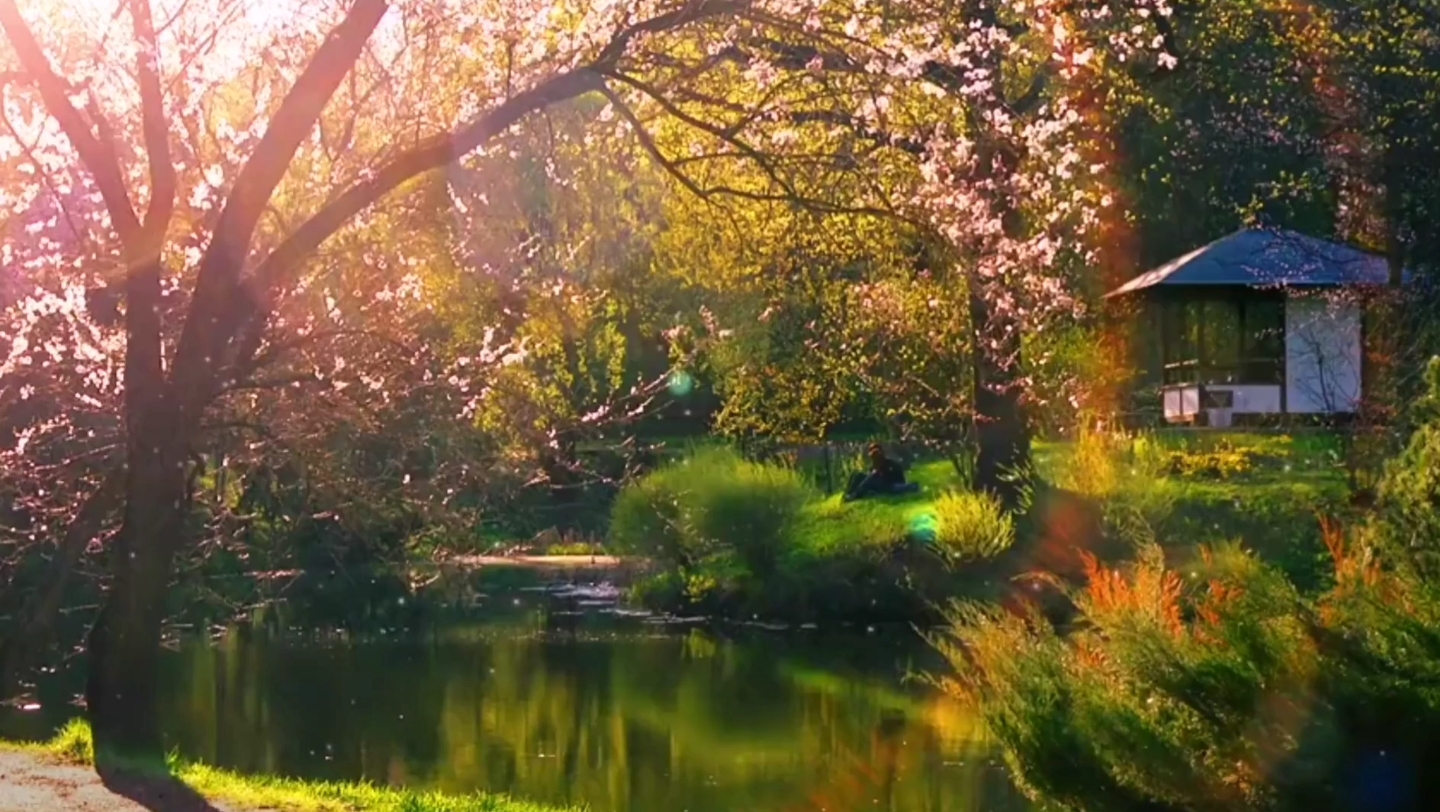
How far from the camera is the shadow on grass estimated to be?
9367 mm

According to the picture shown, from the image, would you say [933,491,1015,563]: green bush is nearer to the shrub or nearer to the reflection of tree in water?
the reflection of tree in water

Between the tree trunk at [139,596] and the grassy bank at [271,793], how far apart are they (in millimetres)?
263

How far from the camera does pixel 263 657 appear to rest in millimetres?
24031

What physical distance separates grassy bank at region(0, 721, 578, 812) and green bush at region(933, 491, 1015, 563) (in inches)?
563

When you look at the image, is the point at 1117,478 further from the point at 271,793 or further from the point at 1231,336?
the point at 271,793

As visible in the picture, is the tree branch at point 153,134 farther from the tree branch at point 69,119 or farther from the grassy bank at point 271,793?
the grassy bank at point 271,793

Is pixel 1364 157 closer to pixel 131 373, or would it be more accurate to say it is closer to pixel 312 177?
pixel 312 177

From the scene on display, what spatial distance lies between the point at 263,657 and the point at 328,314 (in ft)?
32.7

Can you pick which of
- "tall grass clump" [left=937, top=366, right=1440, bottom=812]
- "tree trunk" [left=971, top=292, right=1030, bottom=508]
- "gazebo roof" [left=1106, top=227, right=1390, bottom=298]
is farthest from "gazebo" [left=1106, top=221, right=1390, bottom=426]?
"tall grass clump" [left=937, top=366, right=1440, bottom=812]

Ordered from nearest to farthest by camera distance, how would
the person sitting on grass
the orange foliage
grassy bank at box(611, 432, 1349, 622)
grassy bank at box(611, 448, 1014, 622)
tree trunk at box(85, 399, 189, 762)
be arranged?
1. the orange foliage
2. tree trunk at box(85, 399, 189, 762)
3. grassy bank at box(611, 432, 1349, 622)
4. grassy bank at box(611, 448, 1014, 622)
5. the person sitting on grass

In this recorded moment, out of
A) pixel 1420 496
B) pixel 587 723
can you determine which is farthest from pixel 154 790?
pixel 587 723

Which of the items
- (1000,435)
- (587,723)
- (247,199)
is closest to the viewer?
(247,199)

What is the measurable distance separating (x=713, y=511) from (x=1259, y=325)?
1269 centimetres

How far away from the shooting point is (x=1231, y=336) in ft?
117
